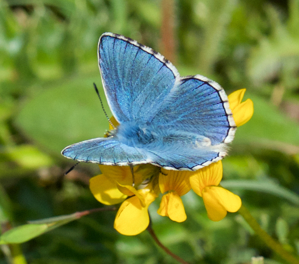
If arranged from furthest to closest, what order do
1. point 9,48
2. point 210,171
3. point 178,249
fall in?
1. point 9,48
2. point 178,249
3. point 210,171

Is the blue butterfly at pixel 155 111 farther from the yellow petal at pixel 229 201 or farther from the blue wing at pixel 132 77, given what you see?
the yellow petal at pixel 229 201

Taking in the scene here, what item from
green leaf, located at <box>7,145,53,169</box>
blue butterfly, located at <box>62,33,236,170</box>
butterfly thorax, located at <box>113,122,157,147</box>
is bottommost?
green leaf, located at <box>7,145,53,169</box>

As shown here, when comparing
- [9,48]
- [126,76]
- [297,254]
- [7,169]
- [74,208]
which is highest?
[126,76]

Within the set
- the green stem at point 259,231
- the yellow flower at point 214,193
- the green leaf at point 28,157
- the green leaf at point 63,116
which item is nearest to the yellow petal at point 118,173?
the yellow flower at point 214,193

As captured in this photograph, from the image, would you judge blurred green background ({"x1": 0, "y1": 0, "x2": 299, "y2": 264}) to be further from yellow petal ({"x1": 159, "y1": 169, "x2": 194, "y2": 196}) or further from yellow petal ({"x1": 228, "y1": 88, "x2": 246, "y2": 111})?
yellow petal ({"x1": 228, "y1": 88, "x2": 246, "y2": 111})

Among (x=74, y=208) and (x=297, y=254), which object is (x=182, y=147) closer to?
(x=297, y=254)

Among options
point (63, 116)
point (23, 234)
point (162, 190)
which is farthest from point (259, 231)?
point (63, 116)

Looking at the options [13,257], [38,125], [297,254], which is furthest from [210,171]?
[38,125]

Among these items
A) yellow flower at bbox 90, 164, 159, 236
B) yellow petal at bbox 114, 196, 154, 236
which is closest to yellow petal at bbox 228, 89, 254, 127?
yellow flower at bbox 90, 164, 159, 236
